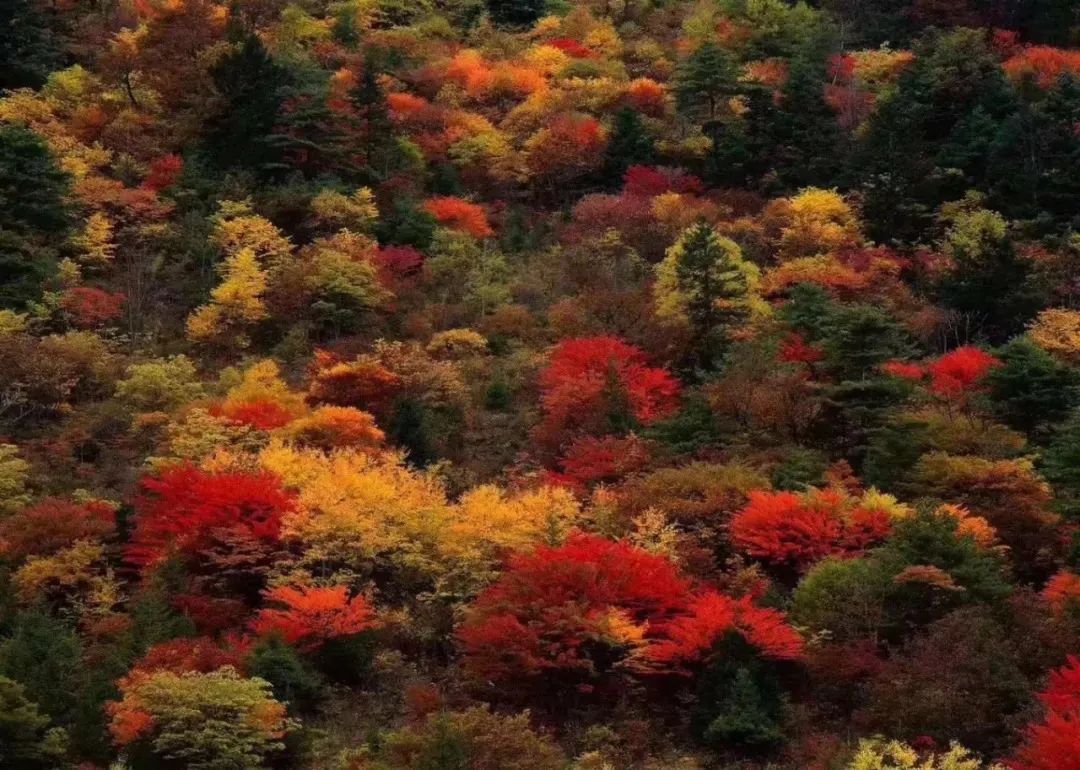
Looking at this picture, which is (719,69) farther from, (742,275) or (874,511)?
(874,511)

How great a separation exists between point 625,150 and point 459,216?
Answer: 445 inches

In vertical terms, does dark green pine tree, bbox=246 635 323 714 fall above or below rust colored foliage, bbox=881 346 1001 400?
below

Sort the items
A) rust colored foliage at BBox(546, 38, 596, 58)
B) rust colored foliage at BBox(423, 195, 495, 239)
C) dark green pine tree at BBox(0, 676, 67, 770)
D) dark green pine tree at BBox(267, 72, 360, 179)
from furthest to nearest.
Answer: rust colored foliage at BBox(546, 38, 596, 58) → dark green pine tree at BBox(267, 72, 360, 179) → rust colored foliage at BBox(423, 195, 495, 239) → dark green pine tree at BBox(0, 676, 67, 770)

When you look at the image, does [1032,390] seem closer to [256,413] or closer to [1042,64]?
[256,413]

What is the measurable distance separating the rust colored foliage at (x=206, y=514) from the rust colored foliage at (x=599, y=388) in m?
11.5

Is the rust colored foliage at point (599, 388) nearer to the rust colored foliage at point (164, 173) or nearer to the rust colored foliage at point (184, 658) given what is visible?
the rust colored foliage at point (184, 658)

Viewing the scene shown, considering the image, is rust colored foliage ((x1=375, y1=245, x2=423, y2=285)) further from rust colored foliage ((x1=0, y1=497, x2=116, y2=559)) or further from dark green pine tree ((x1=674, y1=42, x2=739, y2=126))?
rust colored foliage ((x1=0, y1=497, x2=116, y2=559))

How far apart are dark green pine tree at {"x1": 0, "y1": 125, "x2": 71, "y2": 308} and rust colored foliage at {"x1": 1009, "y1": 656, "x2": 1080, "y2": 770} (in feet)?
135

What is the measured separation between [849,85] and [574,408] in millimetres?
40473

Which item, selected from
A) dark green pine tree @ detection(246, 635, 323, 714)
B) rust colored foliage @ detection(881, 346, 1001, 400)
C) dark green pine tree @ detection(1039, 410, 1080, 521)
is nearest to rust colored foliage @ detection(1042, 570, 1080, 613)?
Answer: dark green pine tree @ detection(1039, 410, 1080, 521)

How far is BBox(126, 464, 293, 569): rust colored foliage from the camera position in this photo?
110 ft

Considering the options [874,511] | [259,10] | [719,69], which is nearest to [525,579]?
[874,511]

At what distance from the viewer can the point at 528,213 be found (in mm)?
65062

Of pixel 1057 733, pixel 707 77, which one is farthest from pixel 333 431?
pixel 707 77
